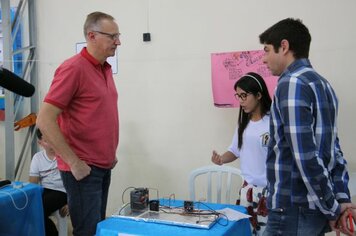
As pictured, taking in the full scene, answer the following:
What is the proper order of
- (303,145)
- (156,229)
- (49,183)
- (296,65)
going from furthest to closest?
(49,183)
(156,229)
(296,65)
(303,145)

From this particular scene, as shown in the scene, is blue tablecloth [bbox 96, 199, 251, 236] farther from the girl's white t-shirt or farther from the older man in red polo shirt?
the girl's white t-shirt

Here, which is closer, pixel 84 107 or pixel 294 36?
pixel 294 36

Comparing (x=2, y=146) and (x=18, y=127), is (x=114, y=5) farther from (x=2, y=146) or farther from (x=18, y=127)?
(x=2, y=146)

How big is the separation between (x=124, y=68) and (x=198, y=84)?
69cm

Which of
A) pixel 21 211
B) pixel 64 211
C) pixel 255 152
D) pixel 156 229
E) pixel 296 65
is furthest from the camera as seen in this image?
pixel 64 211

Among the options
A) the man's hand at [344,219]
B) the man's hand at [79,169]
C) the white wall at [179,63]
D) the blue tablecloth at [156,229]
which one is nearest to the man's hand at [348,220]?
the man's hand at [344,219]

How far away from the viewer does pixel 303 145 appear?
4.05 ft

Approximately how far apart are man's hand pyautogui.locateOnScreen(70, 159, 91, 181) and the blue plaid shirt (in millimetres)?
837

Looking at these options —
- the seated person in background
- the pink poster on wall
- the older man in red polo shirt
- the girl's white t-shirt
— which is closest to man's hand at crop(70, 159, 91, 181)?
the older man in red polo shirt

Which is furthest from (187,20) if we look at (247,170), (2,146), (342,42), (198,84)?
(2,146)

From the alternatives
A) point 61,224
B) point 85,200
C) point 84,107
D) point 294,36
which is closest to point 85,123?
point 84,107

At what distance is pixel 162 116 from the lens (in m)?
3.13

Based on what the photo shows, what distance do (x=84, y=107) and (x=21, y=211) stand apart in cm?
97

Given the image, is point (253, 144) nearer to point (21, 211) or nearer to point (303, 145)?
point (303, 145)
